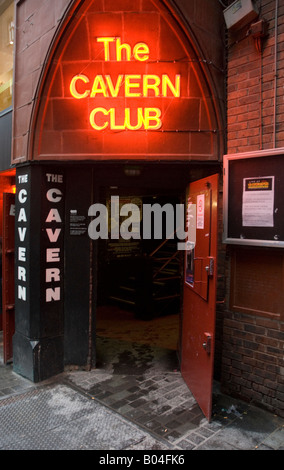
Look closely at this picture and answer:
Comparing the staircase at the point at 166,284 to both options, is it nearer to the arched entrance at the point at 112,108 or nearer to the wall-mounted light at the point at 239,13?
the arched entrance at the point at 112,108

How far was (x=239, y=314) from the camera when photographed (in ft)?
14.5

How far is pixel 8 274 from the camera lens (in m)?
5.54

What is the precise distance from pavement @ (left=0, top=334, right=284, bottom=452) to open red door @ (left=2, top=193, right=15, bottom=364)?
0.50 meters

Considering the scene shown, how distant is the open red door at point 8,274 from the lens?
5.46 m

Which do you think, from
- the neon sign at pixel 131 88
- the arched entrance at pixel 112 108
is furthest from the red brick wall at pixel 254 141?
the neon sign at pixel 131 88

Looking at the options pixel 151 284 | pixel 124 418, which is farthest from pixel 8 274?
pixel 151 284

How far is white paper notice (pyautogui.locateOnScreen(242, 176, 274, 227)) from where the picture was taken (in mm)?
3990

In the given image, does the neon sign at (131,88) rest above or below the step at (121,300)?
above

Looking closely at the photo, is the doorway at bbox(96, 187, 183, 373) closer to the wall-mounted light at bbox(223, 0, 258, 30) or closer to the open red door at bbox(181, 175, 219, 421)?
the open red door at bbox(181, 175, 219, 421)

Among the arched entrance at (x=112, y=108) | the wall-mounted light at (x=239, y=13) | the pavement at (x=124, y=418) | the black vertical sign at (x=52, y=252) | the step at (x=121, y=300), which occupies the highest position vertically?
the wall-mounted light at (x=239, y=13)

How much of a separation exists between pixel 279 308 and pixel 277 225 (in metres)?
0.98

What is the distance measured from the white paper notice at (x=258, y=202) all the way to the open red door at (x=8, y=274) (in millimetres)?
3549

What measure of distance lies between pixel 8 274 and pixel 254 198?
389 cm
